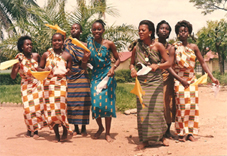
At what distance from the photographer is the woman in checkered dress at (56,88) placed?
14.4ft

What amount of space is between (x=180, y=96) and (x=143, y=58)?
965 mm

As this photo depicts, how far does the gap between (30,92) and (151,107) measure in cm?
230

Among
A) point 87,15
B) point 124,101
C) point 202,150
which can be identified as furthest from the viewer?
point 87,15

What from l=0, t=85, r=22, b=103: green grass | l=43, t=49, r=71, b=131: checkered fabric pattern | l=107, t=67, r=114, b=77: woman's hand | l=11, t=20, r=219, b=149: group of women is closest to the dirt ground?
l=11, t=20, r=219, b=149: group of women

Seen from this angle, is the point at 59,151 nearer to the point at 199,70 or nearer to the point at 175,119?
the point at 175,119

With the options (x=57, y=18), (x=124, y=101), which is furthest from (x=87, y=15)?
(x=124, y=101)

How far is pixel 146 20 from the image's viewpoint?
4.21m

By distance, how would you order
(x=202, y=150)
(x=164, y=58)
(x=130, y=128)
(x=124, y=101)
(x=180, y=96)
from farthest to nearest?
(x=124, y=101), (x=130, y=128), (x=180, y=96), (x=164, y=58), (x=202, y=150)

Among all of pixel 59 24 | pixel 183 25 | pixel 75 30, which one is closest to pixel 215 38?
pixel 59 24

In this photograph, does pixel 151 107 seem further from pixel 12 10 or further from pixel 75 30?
pixel 12 10

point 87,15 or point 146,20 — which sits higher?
point 87,15

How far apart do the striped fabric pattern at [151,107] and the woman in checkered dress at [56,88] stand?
1.32 meters

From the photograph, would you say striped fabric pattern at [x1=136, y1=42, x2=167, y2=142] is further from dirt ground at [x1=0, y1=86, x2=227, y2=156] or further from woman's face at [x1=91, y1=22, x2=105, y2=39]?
woman's face at [x1=91, y1=22, x2=105, y2=39]

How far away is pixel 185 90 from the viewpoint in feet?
14.7
